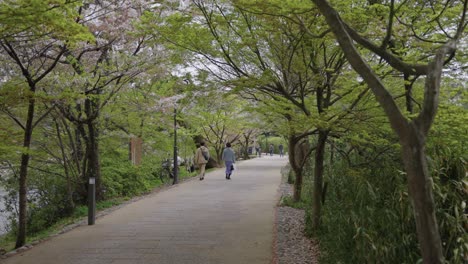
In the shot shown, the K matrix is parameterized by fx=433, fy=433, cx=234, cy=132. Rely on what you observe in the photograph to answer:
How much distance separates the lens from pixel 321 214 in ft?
25.5

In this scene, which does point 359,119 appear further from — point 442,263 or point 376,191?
point 442,263

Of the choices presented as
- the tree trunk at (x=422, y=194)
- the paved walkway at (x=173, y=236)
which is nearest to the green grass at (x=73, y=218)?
the paved walkway at (x=173, y=236)

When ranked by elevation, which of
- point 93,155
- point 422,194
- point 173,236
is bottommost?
point 173,236

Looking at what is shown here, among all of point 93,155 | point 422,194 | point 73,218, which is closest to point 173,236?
point 73,218

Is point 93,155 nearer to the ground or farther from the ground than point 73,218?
farther from the ground

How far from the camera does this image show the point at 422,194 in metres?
3.34

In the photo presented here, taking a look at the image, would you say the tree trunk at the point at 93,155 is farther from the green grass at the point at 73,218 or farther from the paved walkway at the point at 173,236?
the paved walkway at the point at 173,236

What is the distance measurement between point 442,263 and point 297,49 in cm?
464

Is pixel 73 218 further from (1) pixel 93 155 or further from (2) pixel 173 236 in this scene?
(2) pixel 173 236

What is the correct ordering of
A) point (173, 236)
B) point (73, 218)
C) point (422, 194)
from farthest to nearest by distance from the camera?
→ point (73, 218) → point (173, 236) → point (422, 194)

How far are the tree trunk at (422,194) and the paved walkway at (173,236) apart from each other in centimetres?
307

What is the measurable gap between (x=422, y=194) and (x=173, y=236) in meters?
5.27

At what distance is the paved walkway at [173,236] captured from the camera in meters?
6.41

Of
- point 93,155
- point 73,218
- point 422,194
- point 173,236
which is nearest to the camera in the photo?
point 422,194
